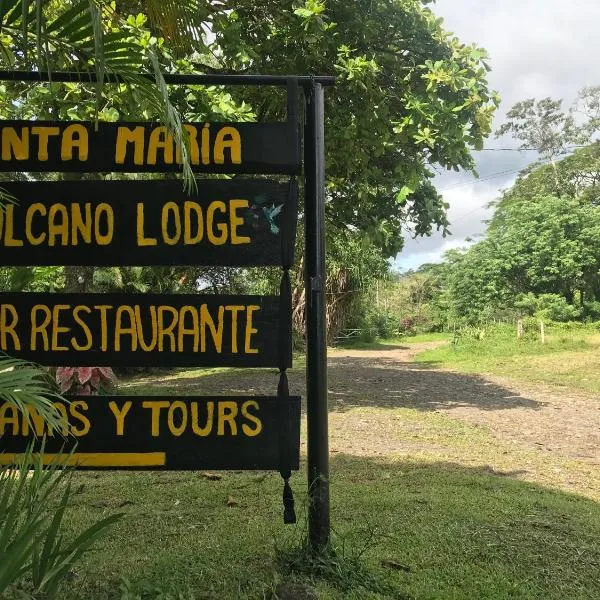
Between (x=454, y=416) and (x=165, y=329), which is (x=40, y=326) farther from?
(x=454, y=416)

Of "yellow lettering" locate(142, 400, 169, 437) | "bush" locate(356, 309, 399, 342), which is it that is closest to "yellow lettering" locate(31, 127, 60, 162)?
"yellow lettering" locate(142, 400, 169, 437)

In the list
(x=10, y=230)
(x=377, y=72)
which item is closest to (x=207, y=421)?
(x=10, y=230)

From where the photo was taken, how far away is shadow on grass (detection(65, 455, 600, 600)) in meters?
2.45

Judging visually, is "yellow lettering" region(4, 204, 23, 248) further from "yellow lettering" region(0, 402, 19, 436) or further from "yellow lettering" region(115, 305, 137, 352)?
"yellow lettering" region(0, 402, 19, 436)

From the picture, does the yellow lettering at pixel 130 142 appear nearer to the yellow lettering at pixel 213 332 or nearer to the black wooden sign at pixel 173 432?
the yellow lettering at pixel 213 332

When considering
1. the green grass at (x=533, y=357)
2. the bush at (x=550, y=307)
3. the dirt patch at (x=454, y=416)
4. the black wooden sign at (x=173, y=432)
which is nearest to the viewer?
the black wooden sign at (x=173, y=432)

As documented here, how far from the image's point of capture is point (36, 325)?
2.56 metres

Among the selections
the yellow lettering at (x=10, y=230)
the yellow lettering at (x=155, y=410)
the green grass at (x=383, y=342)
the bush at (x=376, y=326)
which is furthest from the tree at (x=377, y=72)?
the bush at (x=376, y=326)

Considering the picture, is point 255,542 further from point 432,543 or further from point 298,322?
point 298,322

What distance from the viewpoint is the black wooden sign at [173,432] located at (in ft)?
8.36

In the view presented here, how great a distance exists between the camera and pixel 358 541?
9.67 feet

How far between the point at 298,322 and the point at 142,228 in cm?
1951

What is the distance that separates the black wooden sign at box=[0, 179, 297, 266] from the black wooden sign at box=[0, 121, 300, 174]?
0.10m

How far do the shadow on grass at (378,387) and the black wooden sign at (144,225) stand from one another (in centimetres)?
628
